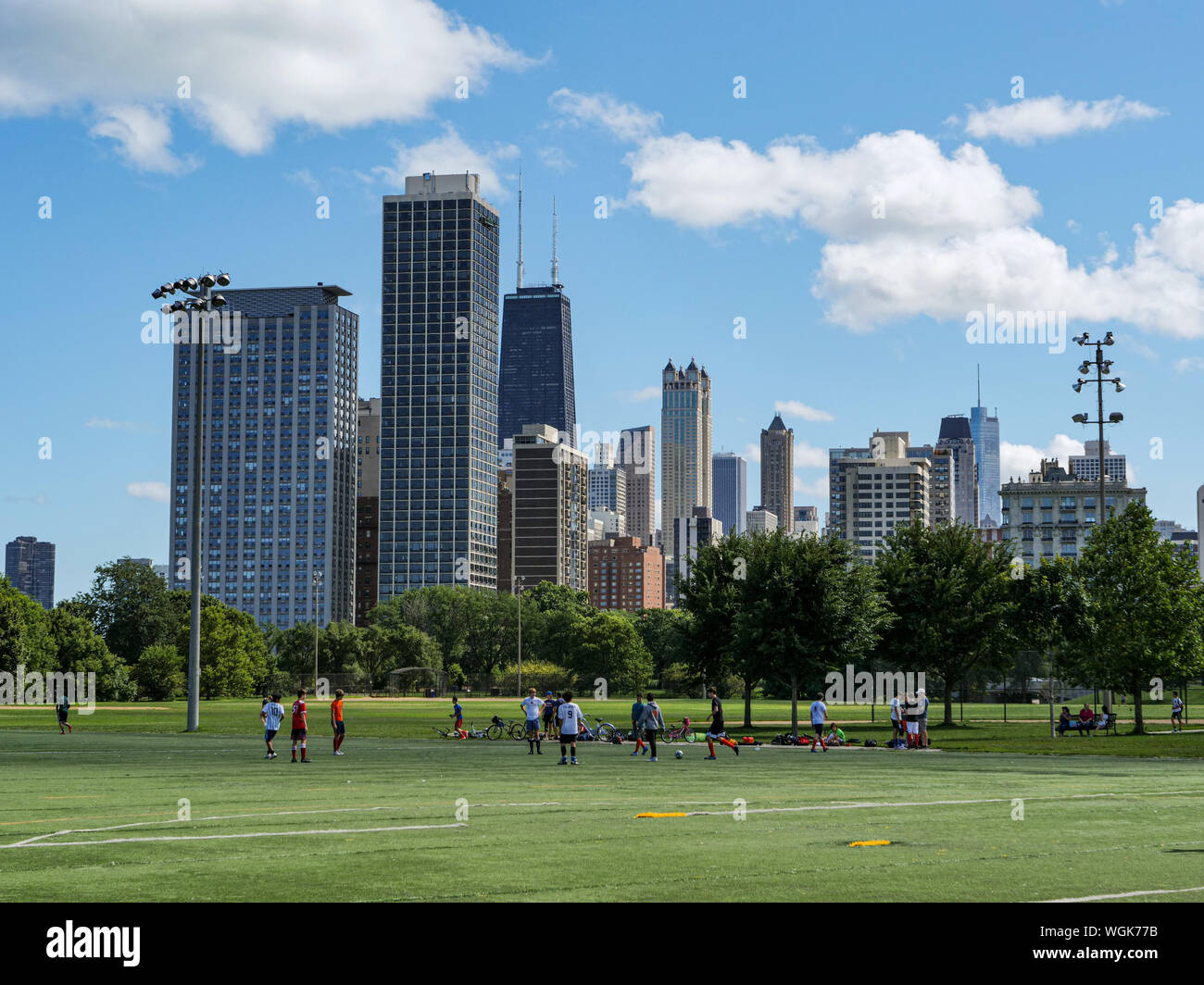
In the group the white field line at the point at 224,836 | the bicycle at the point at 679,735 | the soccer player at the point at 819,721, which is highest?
the white field line at the point at 224,836

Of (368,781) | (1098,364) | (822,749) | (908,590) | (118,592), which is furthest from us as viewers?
(118,592)

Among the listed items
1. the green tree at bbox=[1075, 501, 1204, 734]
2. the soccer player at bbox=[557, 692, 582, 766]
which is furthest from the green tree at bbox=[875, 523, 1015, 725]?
the soccer player at bbox=[557, 692, 582, 766]

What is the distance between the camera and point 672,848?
45.5ft

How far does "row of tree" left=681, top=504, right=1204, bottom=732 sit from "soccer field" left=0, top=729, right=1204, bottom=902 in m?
19.8

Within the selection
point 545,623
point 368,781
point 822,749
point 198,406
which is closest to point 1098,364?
point 822,749

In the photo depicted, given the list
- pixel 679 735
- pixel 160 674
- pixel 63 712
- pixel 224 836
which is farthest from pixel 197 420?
pixel 160 674

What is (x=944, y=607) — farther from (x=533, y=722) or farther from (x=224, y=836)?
(x=224, y=836)

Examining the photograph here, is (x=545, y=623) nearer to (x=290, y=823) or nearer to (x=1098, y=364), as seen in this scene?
(x=1098, y=364)

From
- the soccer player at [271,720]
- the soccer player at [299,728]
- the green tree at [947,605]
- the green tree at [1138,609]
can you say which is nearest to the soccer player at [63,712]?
the soccer player at [271,720]

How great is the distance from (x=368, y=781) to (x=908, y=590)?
135ft

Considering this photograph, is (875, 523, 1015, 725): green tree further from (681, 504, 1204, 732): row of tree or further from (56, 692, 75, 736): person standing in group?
(56, 692, 75, 736): person standing in group

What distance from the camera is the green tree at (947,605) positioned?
59.3 metres

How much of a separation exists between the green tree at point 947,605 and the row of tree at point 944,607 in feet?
0.25

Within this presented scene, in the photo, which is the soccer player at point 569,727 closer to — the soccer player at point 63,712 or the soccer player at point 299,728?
the soccer player at point 299,728
